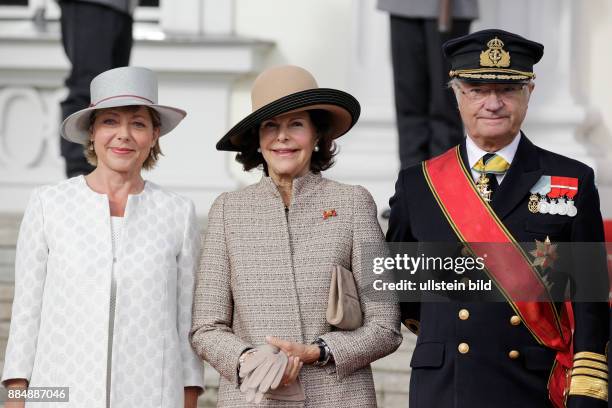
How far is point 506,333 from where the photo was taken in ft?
14.2

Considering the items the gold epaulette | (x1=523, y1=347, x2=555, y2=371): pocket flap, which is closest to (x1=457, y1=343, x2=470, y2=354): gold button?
(x1=523, y1=347, x2=555, y2=371): pocket flap

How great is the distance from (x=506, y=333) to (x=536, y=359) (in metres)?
0.11

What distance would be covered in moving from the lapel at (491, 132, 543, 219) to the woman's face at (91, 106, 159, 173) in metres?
1.09

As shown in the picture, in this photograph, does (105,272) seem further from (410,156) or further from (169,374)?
(410,156)

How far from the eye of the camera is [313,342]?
4.50 meters

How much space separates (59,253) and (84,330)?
24 centimetres

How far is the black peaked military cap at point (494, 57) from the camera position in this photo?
4.44 meters

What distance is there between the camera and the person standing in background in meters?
7.21

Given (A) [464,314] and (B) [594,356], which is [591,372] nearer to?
(B) [594,356]

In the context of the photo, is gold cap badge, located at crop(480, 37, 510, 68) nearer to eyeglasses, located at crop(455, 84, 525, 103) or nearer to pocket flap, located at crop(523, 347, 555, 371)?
eyeglasses, located at crop(455, 84, 525, 103)

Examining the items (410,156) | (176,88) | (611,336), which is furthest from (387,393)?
(176,88)

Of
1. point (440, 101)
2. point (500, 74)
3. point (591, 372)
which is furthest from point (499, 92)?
point (440, 101)

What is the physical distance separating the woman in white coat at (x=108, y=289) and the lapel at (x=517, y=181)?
0.95 m

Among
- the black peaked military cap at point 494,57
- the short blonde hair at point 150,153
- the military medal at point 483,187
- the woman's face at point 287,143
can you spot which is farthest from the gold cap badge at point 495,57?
the short blonde hair at point 150,153
